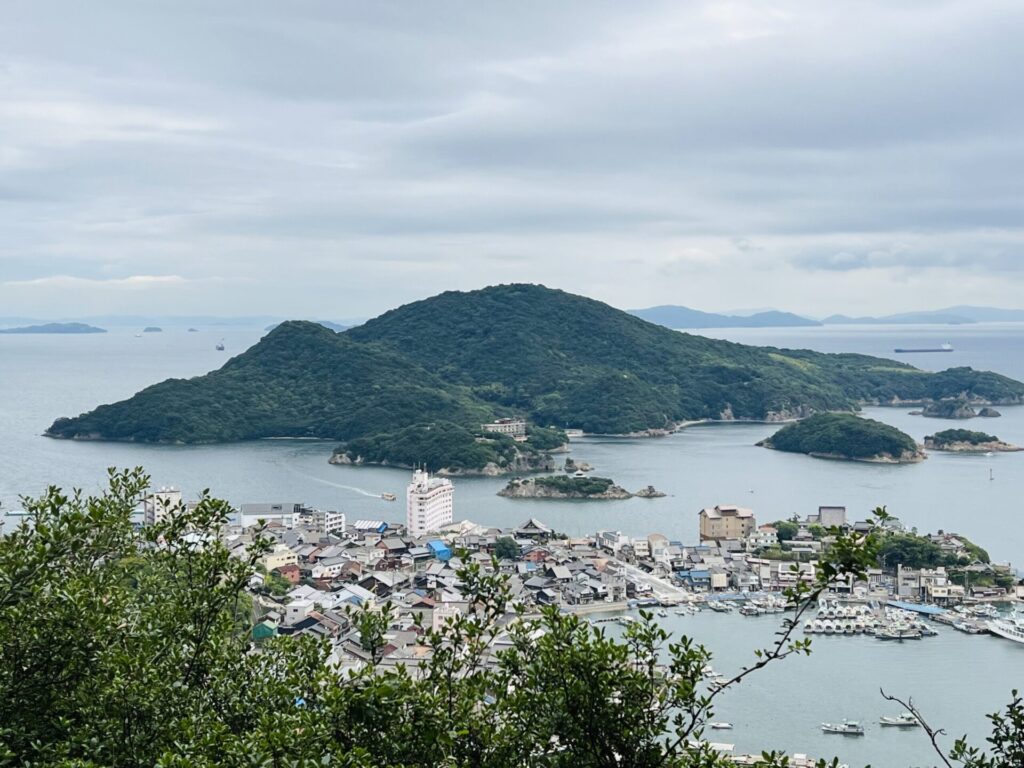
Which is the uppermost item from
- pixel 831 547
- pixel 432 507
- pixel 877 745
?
pixel 831 547

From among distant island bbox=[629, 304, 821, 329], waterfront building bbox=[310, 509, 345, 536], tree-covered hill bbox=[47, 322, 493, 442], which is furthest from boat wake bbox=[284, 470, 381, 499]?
distant island bbox=[629, 304, 821, 329]

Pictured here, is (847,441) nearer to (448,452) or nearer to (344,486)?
(448,452)

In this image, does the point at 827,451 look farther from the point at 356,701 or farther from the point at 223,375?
the point at 356,701

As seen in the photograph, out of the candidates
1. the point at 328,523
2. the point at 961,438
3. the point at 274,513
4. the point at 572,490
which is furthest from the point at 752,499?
the point at 961,438

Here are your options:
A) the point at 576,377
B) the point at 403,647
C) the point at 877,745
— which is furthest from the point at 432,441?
the point at 877,745

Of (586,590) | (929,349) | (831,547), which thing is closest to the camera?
(831,547)

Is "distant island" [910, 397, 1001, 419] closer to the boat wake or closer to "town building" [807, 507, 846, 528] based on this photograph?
"town building" [807, 507, 846, 528]

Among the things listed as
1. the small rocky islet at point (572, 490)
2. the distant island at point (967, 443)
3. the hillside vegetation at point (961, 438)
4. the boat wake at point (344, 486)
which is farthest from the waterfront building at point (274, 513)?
the hillside vegetation at point (961, 438)
